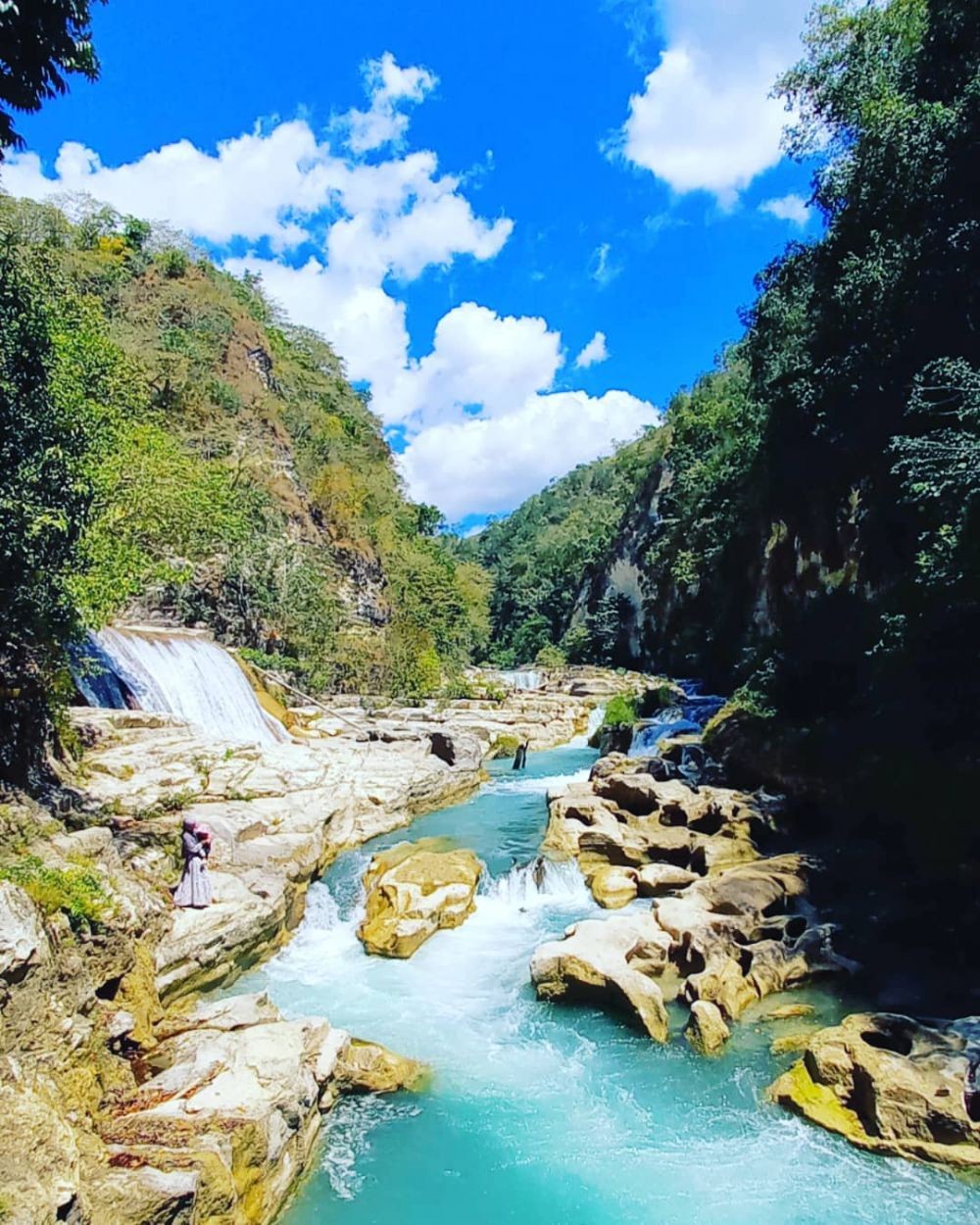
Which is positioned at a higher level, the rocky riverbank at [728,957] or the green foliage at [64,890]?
the green foliage at [64,890]

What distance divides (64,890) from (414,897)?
490cm

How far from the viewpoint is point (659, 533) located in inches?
1716

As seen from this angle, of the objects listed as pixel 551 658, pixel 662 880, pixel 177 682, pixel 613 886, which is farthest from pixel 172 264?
pixel 662 880

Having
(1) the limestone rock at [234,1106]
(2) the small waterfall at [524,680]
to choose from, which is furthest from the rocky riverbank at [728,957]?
(2) the small waterfall at [524,680]

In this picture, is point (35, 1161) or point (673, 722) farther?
point (673, 722)

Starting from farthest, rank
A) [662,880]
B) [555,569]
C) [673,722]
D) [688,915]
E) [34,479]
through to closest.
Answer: [555,569], [673,722], [662,880], [688,915], [34,479]

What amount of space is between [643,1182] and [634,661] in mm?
39988

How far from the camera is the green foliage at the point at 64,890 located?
20.9 feet

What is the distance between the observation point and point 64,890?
21.8 ft

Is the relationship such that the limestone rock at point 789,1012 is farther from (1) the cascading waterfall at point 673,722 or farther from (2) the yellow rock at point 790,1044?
(1) the cascading waterfall at point 673,722

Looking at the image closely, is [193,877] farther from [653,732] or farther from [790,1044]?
[653,732]

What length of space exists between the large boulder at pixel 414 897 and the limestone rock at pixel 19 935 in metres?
4.83

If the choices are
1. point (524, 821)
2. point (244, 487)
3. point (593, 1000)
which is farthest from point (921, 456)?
point (244, 487)

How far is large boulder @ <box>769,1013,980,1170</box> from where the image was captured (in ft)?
18.7
